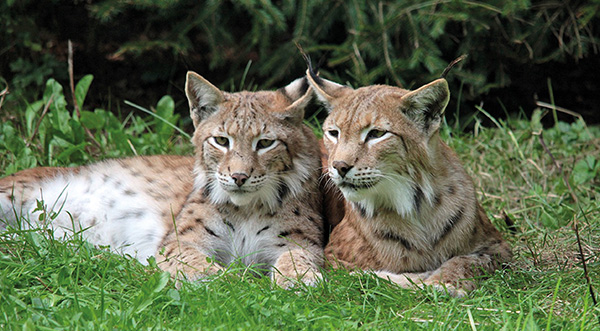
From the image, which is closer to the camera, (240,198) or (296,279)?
(296,279)

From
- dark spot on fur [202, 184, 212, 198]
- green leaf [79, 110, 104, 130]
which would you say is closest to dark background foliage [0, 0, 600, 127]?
green leaf [79, 110, 104, 130]

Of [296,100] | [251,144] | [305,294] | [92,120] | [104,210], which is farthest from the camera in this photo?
[92,120]

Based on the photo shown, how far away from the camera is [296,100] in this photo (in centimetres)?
440

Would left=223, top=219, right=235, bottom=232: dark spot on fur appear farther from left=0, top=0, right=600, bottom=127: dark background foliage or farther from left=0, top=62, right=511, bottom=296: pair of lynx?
left=0, top=0, right=600, bottom=127: dark background foliage

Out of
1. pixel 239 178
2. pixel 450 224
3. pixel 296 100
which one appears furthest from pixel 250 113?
pixel 450 224

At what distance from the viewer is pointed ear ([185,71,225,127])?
4.33m

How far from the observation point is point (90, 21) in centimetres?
700

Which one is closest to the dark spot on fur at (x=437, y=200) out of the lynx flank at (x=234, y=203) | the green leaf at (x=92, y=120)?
the lynx flank at (x=234, y=203)

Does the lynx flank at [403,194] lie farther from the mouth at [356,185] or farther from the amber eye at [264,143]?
the amber eye at [264,143]

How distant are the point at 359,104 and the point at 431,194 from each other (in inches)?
24.7

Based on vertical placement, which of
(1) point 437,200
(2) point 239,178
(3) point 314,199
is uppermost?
(2) point 239,178

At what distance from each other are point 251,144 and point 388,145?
827mm

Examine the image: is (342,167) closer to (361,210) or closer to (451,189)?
(361,210)

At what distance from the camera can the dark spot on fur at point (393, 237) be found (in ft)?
13.2
